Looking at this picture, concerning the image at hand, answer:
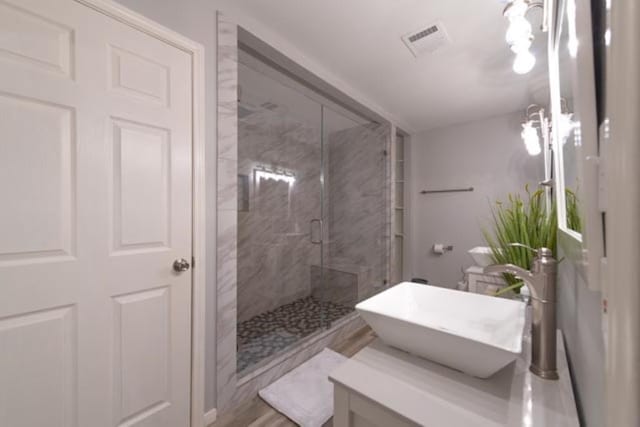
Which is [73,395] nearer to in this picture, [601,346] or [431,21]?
[601,346]

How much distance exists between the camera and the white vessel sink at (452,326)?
0.63 meters

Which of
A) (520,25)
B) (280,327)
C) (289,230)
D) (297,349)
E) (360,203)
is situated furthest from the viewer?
(360,203)

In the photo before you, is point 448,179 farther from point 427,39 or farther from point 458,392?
point 458,392

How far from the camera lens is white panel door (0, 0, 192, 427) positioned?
2.95ft

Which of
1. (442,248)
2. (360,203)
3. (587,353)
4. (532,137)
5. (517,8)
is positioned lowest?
(442,248)

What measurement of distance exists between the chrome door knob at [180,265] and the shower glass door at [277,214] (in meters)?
1.12

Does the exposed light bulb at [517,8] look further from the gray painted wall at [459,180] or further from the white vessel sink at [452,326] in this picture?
the gray painted wall at [459,180]

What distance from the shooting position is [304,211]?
336 cm

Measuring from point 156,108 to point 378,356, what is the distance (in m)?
1.43

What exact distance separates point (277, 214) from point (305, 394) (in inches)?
77.9

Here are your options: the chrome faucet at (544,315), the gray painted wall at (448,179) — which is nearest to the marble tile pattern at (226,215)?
the gray painted wall at (448,179)

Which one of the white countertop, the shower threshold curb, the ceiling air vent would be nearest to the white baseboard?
the shower threshold curb

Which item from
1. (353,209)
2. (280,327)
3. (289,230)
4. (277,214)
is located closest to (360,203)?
(353,209)

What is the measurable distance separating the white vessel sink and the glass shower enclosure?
158 centimetres
